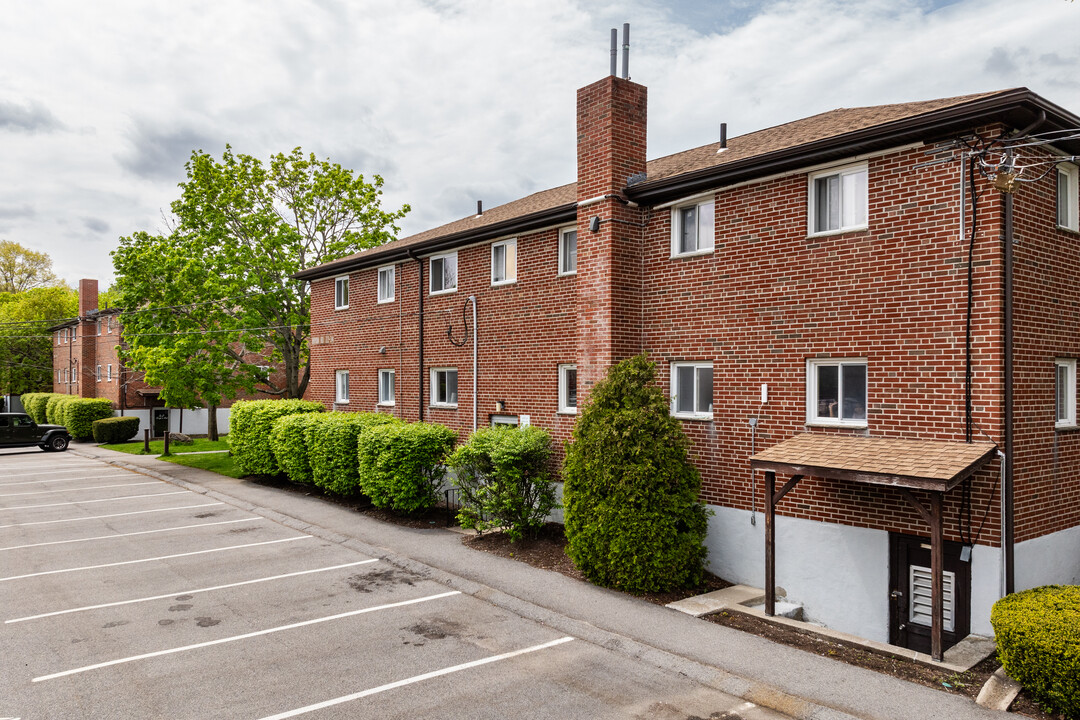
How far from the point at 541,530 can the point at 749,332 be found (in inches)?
247

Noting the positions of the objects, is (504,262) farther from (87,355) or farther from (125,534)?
(87,355)

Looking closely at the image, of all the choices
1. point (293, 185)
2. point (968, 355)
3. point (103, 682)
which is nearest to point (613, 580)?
point (968, 355)

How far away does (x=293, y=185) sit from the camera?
31344 millimetres

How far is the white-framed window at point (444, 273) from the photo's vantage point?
1888 centimetres

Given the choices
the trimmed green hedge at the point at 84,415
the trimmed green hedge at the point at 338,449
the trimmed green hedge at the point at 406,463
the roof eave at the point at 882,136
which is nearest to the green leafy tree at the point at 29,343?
the trimmed green hedge at the point at 84,415

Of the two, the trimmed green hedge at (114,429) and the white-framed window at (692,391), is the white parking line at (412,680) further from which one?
the trimmed green hedge at (114,429)

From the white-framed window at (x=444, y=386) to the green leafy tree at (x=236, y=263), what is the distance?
958 centimetres

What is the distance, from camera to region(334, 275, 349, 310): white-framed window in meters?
23.5

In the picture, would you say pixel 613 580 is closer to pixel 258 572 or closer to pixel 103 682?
pixel 258 572

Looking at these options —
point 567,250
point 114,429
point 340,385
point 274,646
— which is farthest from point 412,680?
point 114,429

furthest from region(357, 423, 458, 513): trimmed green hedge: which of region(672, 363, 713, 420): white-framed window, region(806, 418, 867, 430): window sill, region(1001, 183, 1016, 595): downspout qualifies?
region(1001, 183, 1016, 595): downspout

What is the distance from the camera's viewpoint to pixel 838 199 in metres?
11.3

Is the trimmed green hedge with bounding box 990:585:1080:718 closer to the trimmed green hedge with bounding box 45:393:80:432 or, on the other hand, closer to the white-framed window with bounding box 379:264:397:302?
the white-framed window with bounding box 379:264:397:302

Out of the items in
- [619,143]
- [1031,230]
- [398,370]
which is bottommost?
[398,370]
